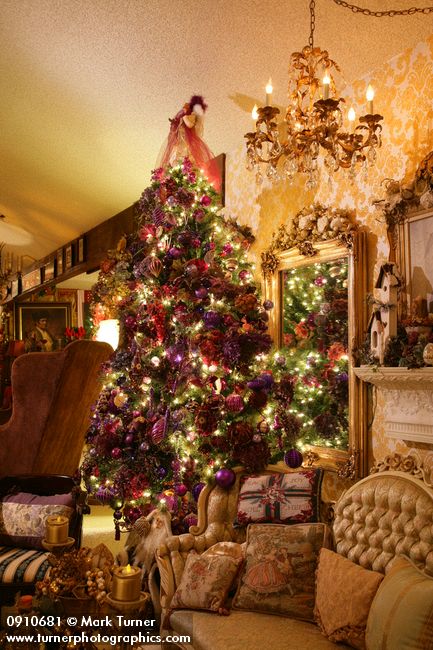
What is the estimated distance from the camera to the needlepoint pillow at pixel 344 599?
231cm

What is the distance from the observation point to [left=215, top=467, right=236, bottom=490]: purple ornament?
3.38 metres

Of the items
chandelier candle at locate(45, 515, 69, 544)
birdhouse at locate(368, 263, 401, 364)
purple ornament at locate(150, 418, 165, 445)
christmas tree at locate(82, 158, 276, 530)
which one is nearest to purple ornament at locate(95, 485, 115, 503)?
christmas tree at locate(82, 158, 276, 530)

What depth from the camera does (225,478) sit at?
338 cm

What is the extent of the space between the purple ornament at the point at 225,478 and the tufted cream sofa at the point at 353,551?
51cm

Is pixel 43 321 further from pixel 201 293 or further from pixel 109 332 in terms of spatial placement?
pixel 201 293

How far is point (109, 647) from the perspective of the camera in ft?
6.95

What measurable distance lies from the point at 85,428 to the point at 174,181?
7.20 feet

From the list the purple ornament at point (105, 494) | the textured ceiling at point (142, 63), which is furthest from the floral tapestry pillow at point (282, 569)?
the textured ceiling at point (142, 63)

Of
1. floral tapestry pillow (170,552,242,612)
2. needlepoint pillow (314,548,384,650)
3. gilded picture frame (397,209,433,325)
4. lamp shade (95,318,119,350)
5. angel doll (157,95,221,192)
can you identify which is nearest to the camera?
needlepoint pillow (314,548,384,650)

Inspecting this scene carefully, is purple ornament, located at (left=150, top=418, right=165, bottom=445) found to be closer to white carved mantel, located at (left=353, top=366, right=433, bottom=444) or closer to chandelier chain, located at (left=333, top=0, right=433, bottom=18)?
white carved mantel, located at (left=353, top=366, right=433, bottom=444)

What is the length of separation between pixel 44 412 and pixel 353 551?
2.95 metres

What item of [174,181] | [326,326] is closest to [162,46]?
[174,181]

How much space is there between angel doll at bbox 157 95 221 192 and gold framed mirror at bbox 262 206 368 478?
0.82m

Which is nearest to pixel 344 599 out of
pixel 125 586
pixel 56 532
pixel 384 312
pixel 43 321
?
pixel 125 586
